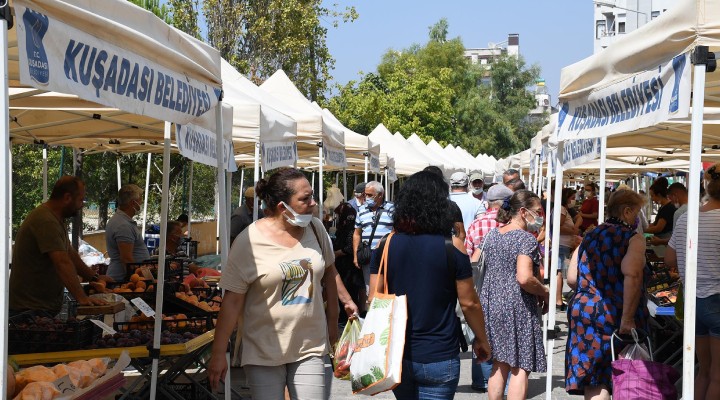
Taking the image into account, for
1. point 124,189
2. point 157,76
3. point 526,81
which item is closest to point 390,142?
point 124,189

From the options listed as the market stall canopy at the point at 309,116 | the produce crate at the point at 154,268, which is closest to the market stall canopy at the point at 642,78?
the produce crate at the point at 154,268

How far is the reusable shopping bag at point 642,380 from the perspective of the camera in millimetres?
5629

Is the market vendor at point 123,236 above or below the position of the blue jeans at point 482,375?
above

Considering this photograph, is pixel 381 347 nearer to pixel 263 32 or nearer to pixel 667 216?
pixel 667 216

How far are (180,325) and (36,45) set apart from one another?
13.1ft

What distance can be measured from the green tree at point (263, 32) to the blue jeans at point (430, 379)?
23969 millimetres

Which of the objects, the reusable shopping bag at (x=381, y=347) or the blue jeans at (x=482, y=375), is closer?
the reusable shopping bag at (x=381, y=347)

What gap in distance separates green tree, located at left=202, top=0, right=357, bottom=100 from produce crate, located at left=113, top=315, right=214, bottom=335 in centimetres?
2156

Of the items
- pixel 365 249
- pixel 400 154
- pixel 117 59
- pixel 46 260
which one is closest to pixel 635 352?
pixel 117 59

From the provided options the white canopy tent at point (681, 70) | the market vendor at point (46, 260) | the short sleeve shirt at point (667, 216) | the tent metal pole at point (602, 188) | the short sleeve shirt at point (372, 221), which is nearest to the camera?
the white canopy tent at point (681, 70)

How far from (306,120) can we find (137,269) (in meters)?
3.80

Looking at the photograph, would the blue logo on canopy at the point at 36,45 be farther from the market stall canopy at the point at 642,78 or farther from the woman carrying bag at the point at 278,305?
the market stall canopy at the point at 642,78

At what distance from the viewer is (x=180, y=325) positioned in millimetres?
6977

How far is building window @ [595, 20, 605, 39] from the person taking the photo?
272 feet
